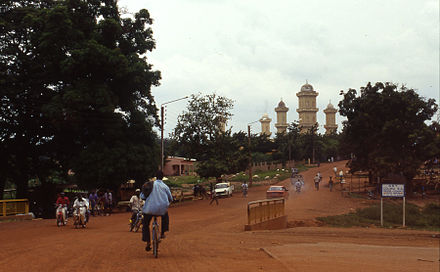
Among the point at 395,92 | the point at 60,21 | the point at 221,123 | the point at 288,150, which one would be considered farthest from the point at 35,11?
the point at 288,150

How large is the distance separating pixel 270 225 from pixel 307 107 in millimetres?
122478

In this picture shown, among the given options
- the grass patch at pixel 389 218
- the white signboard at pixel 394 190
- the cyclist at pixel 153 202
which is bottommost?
the grass patch at pixel 389 218

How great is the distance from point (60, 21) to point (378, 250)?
29324 millimetres

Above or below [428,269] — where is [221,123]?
above

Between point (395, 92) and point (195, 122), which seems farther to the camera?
A: point (195, 122)

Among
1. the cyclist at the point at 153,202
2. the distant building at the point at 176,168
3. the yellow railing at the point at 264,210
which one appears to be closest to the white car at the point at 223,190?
the yellow railing at the point at 264,210

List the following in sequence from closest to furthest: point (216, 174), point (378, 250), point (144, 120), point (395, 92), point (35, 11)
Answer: point (378, 250), point (35, 11), point (144, 120), point (395, 92), point (216, 174)

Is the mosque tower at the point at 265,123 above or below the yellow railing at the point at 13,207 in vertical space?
above

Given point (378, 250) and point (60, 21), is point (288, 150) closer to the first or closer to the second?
point (60, 21)

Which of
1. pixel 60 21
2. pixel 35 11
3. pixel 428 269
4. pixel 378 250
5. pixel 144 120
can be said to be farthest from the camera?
pixel 144 120

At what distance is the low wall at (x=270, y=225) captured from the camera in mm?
19380

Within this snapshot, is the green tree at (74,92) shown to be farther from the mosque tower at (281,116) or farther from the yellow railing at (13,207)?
the mosque tower at (281,116)

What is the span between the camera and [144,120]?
41719 mm

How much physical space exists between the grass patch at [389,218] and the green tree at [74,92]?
16748 mm
